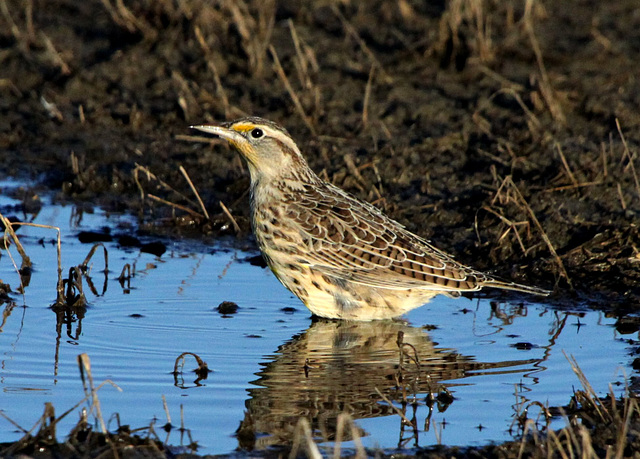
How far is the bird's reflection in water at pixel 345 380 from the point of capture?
6.66 meters

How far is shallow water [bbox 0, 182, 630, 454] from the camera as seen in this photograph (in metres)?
6.74

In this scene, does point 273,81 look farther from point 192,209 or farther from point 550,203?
point 550,203

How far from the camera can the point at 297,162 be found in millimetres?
9570

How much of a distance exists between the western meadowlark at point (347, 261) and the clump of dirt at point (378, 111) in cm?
135

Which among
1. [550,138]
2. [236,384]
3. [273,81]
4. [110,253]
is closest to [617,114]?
[550,138]

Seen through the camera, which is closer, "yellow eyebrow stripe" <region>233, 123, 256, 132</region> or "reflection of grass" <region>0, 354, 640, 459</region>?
"reflection of grass" <region>0, 354, 640, 459</region>

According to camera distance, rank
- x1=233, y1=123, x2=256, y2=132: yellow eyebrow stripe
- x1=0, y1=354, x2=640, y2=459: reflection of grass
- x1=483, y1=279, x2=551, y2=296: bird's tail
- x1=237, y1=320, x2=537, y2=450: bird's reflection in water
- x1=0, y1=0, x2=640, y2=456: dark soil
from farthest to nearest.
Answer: x1=0, y1=0, x2=640, y2=456: dark soil → x1=233, y1=123, x2=256, y2=132: yellow eyebrow stripe → x1=483, y1=279, x2=551, y2=296: bird's tail → x1=237, y1=320, x2=537, y2=450: bird's reflection in water → x1=0, y1=354, x2=640, y2=459: reflection of grass

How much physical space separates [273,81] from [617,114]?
4436 mm

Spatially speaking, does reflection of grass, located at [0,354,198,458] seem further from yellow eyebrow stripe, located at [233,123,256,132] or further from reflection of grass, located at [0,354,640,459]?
yellow eyebrow stripe, located at [233,123,256,132]

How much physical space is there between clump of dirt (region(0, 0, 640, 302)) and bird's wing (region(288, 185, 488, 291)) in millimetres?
1308

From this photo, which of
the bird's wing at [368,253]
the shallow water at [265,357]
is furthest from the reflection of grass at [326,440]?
the bird's wing at [368,253]

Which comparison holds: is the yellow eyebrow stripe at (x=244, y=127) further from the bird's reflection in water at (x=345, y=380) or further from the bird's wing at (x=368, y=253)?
the bird's reflection in water at (x=345, y=380)

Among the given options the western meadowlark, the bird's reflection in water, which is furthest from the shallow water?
the western meadowlark

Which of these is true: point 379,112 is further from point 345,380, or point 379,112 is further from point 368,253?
point 345,380
